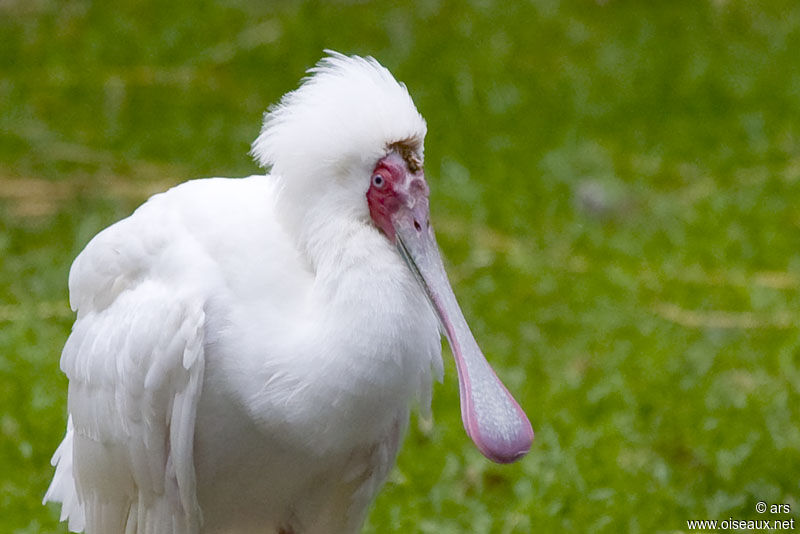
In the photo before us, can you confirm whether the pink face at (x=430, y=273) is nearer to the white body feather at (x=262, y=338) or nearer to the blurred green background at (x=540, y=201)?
the white body feather at (x=262, y=338)

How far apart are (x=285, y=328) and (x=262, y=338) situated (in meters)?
0.06

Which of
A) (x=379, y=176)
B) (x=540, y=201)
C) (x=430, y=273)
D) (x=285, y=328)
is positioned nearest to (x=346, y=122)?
(x=379, y=176)

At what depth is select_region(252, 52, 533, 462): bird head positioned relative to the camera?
334 cm

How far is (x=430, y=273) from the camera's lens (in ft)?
11.1

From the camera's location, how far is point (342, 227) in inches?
132

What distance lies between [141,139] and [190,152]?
35 cm

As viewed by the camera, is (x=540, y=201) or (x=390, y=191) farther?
(x=540, y=201)

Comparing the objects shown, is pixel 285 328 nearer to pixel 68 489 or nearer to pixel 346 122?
pixel 346 122

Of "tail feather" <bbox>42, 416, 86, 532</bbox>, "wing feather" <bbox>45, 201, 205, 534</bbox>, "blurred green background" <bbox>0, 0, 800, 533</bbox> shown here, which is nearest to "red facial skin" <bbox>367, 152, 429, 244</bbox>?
"wing feather" <bbox>45, 201, 205, 534</bbox>

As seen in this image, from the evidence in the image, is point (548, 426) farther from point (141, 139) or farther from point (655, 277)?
point (141, 139)

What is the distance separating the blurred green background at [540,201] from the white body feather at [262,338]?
130 centimetres

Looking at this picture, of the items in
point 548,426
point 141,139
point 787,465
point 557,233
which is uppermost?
point 141,139

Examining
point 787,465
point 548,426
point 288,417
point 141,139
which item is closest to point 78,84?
point 141,139

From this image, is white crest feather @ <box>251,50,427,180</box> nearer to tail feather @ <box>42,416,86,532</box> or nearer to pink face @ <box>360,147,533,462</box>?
pink face @ <box>360,147,533,462</box>
